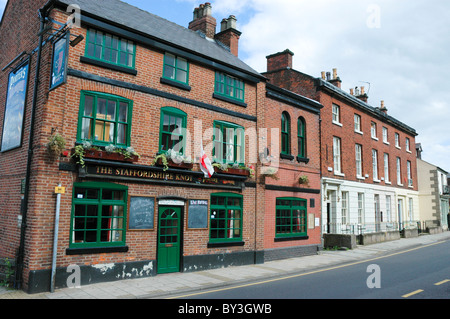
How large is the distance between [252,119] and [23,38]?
9.51m

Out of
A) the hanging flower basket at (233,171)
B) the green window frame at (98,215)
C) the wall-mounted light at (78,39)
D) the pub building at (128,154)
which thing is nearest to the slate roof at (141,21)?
the pub building at (128,154)

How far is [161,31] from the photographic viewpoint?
14.0 m

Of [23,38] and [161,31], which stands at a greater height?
[161,31]

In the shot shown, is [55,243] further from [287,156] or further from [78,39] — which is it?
[287,156]

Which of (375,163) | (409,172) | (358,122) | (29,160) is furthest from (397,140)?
(29,160)

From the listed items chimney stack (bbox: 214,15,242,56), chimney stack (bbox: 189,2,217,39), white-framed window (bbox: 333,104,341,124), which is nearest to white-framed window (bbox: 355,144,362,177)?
white-framed window (bbox: 333,104,341,124)

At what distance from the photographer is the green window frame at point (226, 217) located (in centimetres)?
1396

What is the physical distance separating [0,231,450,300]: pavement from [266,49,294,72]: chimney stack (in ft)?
42.6

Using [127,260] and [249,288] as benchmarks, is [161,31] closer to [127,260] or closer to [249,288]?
[127,260]

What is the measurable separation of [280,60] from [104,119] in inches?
632

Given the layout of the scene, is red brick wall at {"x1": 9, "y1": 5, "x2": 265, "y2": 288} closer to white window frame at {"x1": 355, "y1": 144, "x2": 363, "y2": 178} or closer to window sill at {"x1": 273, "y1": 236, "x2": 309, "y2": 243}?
window sill at {"x1": 273, "y1": 236, "x2": 309, "y2": 243}

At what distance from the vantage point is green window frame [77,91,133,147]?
10828mm
